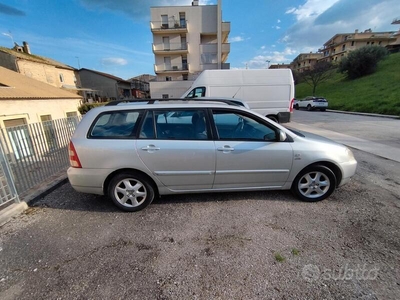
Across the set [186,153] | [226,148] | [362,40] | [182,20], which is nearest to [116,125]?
[186,153]

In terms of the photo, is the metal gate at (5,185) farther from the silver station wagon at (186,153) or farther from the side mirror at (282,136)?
the side mirror at (282,136)

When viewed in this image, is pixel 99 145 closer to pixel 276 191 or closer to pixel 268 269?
pixel 268 269

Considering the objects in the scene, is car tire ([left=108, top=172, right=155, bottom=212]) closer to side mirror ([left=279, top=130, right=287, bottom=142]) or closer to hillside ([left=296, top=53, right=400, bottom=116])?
side mirror ([left=279, top=130, right=287, bottom=142])

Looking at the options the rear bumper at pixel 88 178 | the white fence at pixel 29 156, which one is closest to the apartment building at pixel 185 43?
the white fence at pixel 29 156

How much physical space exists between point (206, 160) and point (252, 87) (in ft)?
24.8

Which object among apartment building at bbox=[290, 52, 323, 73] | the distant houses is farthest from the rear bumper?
apartment building at bbox=[290, 52, 323, 73]

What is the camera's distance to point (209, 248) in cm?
216

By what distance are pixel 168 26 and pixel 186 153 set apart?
93.2 feet

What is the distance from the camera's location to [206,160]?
8.98 feet

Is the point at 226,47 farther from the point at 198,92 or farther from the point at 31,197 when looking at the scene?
the point at 31,197

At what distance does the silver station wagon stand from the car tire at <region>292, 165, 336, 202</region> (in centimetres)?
1

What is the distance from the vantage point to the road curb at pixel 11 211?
2.71m

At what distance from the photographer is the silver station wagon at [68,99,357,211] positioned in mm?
2686

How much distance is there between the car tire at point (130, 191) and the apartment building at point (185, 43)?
2302 cm
